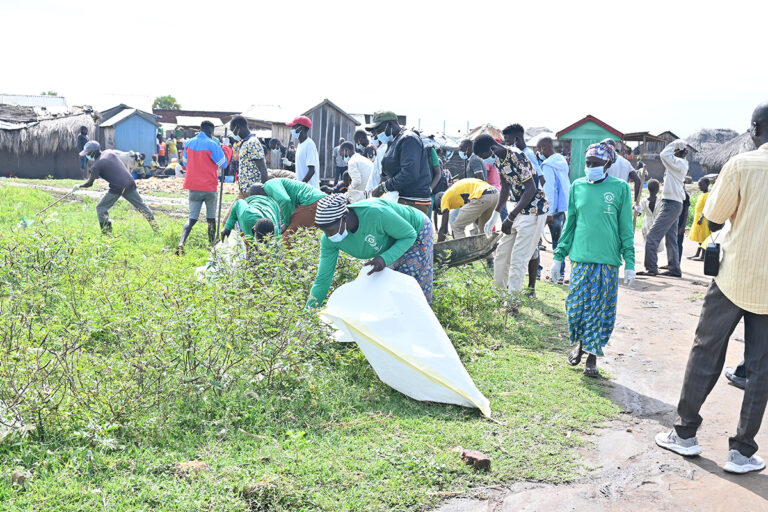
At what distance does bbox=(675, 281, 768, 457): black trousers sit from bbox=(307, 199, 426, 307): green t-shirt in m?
1.99

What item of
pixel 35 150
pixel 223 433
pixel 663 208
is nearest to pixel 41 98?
pixel 35 150

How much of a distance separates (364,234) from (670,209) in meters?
6.92

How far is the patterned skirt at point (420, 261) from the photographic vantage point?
495cm

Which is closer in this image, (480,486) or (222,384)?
(480,486)

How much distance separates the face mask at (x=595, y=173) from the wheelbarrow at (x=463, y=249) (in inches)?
70.8

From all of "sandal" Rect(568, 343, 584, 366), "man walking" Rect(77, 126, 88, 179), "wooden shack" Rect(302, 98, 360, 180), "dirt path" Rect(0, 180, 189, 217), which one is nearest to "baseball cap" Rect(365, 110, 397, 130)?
"sandal" Rect(568, 343, 584, 366)

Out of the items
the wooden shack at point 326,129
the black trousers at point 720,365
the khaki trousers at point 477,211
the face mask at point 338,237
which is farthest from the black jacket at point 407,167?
the wooden shack at point 326,129

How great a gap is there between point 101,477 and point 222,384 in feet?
2.94

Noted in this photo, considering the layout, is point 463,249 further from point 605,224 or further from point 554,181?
point 605,224

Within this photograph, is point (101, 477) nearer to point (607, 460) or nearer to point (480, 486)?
point (480, 486)

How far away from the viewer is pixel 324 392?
4.23 meters

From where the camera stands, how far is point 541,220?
699cm

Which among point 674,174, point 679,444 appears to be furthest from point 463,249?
point 674,174

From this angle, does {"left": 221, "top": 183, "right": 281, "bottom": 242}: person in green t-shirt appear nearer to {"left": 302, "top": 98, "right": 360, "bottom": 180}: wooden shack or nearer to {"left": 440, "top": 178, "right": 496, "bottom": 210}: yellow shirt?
{"left": 440, "top": 178, "right": 496, "bottom": 210}: yellow shirt
